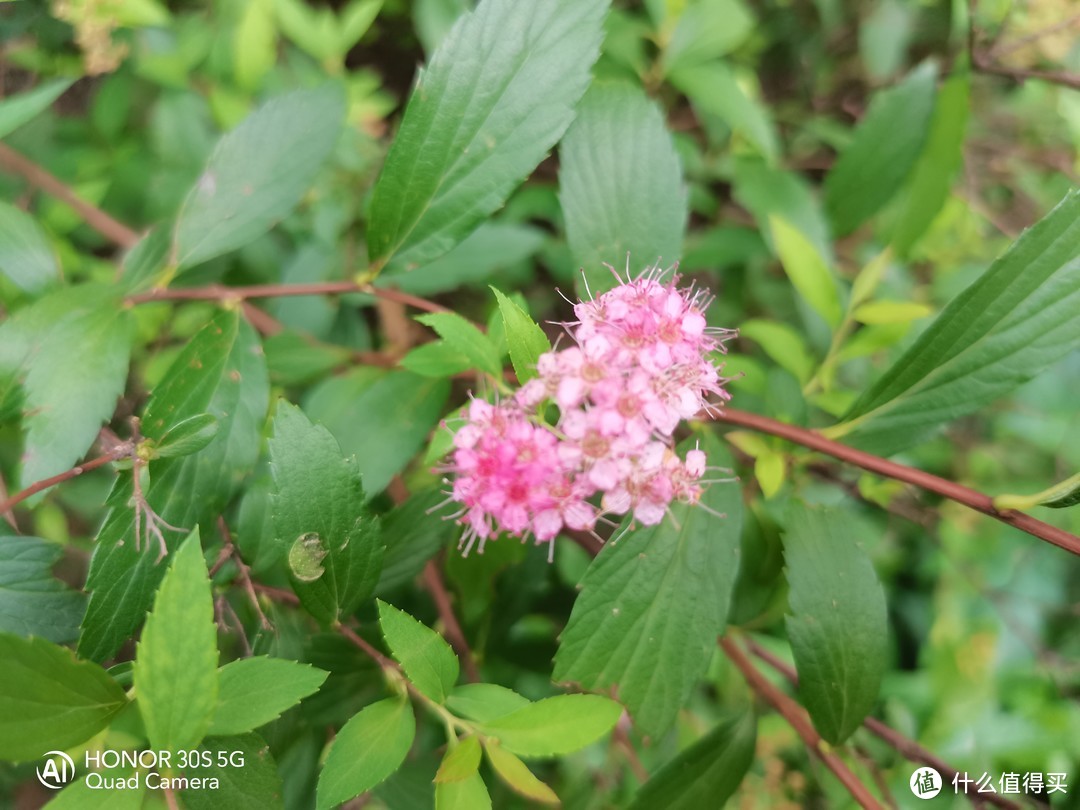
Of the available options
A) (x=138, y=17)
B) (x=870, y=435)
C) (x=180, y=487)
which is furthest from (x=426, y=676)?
(x=138, y=17)

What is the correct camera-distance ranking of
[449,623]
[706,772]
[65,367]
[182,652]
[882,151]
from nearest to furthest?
[182,652] → [65,367] → [706,772] → [449,623] → [882,151]

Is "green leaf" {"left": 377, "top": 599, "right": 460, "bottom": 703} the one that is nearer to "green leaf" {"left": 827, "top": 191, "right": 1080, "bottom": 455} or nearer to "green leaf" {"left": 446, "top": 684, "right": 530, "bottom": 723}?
"green leaf" {"left": 446, "top": 684, "right": 530, "bottom": 723}

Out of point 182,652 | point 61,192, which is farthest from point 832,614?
point 61,192

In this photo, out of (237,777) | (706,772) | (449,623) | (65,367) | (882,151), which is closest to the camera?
(237,777)

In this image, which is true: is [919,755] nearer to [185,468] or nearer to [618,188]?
[618,188]

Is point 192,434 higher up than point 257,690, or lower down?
higher up
